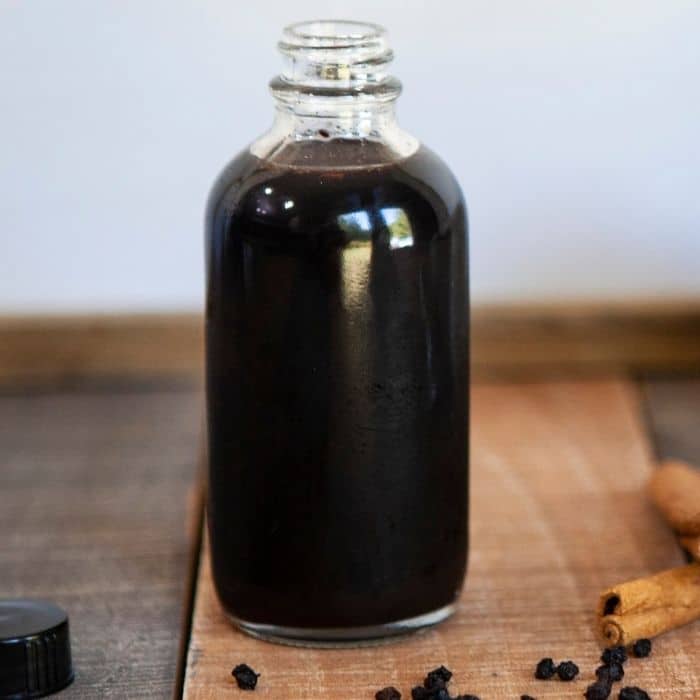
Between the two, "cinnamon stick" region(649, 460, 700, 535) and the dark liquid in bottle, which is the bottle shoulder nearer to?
the dark liquid in bottle

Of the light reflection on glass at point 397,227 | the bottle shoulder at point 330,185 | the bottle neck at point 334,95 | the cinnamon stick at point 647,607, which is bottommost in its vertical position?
the cinnamon stick at point 647,607

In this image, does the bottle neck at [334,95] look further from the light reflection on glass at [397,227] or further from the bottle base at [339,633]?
the bottle base at [339,633]

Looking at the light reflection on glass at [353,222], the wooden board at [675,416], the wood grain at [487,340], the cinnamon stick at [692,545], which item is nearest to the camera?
the light reflection on glass at [353,222]

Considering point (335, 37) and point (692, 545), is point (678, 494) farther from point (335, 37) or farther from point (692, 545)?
point (335, 37)

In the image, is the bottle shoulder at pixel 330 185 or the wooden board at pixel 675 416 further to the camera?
the wooden board at pixel 675 416

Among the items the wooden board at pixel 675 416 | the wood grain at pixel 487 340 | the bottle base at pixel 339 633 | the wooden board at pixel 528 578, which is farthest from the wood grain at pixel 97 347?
the bottle base at pixel 339 633

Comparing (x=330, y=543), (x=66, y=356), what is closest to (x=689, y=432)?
(x=330, y=543)

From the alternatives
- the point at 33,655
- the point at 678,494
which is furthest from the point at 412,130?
the point at 33,655
